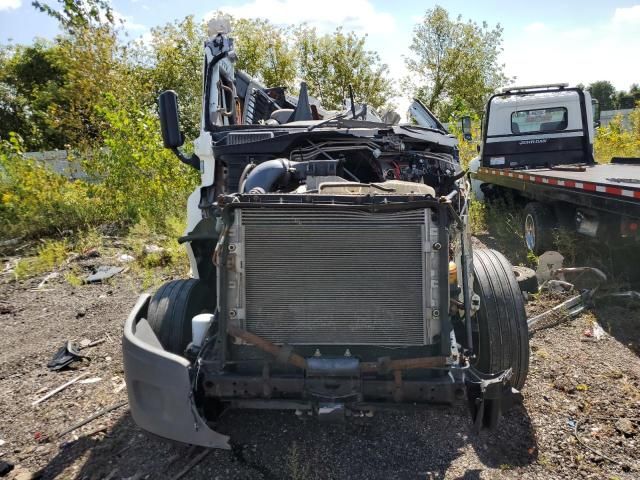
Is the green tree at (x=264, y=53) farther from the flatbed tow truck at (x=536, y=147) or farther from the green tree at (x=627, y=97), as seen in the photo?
the green tree at (x=627, y=97)

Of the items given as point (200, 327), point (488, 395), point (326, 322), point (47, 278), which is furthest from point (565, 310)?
point (47, 278)

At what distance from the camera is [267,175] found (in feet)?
9.27

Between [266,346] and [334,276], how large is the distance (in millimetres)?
485

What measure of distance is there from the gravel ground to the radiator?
71cm

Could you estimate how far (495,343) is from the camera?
107 inches

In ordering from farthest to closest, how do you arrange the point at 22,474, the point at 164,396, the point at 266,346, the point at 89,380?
the point at 89,380
the point at 22,474
the point at 266,346
the point at 164,396

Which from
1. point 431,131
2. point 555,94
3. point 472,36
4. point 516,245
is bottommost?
point 516,245

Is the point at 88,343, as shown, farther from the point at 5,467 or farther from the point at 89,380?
the point at 5,467

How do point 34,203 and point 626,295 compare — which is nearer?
point 626,295

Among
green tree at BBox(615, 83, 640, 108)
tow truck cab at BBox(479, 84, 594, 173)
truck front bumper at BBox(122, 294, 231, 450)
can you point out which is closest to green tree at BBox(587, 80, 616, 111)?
green tree at BBox(615, 83, 640, 108)

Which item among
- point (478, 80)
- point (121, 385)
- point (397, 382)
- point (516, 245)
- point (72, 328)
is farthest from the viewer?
point (478, 80)

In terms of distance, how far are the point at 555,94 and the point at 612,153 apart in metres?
5.03

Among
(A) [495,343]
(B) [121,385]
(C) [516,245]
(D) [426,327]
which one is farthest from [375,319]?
(C) [516,245]

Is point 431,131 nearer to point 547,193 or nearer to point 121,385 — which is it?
point 547,193
